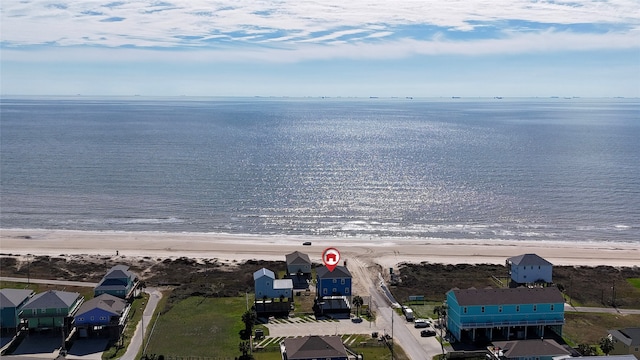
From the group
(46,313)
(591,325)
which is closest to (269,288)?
(46,313)

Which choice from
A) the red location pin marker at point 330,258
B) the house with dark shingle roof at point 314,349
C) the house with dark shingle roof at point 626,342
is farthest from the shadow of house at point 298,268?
the house with dark shingle roof at point 626,342

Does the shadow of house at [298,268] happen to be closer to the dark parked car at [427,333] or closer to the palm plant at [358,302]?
the palm plant at [358,302]

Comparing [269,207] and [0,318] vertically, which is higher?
[0,318]

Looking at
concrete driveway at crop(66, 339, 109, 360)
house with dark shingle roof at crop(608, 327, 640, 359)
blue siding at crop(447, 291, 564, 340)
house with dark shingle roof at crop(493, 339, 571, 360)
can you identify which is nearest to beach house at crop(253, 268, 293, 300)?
concrete driveway at crop(66, 339, 109, 360)

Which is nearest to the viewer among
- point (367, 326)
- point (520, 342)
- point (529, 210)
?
point (520, 342)

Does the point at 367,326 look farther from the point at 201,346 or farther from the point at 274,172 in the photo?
the point at 274,172

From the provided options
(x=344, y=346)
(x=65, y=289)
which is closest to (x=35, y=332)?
(x=65, y=289)

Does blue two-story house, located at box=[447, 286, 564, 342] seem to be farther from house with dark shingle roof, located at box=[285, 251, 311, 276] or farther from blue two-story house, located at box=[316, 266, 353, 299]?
house with dark shingle roof, located at box=[285, 251, 311, 276]
